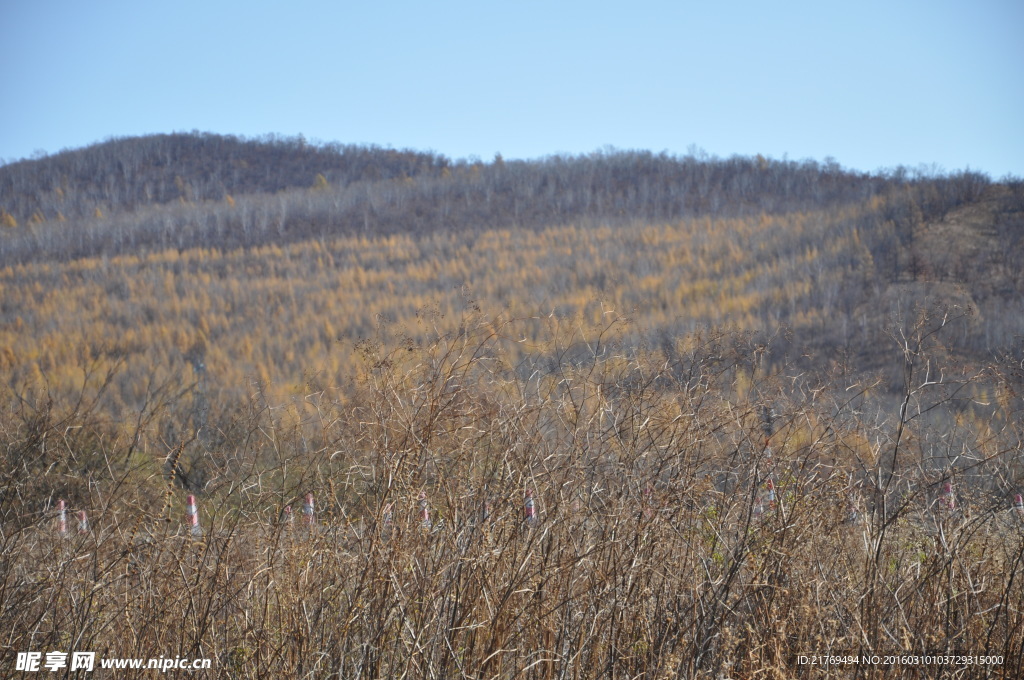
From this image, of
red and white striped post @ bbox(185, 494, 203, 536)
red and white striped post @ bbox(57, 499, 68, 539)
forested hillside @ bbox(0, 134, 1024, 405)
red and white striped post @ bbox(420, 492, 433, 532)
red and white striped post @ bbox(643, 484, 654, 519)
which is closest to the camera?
red and white striped post @ bbox(420, 492, 433, 532)

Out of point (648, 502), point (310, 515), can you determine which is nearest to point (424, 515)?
point (310, 515)

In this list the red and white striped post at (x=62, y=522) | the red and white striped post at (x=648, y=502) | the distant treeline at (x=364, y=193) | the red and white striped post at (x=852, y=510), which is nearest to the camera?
the red and white striped post at (x=648, y=502)

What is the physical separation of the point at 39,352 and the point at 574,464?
20.9 m

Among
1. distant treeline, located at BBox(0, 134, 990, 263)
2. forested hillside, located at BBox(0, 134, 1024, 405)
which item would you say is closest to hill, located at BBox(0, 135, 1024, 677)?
forested hillside, located at BBox(0, 134, 1024, 405)

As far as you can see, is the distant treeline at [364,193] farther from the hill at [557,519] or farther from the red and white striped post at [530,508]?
the red and white striped post at [530,508]

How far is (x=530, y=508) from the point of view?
316 centimetres

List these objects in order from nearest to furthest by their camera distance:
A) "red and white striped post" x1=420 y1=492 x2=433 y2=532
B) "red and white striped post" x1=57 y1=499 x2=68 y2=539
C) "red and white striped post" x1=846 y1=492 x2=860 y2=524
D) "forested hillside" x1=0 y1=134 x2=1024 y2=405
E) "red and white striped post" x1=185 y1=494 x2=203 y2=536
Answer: "red and white striped post" x1=420 y1=492 x2=433 y2=532
"red and white striped post" x1=846 y1=492 x2=860 y2=524
"red and white striped post" x1=185 y1=494 x2=203 y2=536
"red and white striped post" x1=57 y1=499 x2=68 y2=539
"forested hillside" x1=0 y1=134 x2=1024 y2=405

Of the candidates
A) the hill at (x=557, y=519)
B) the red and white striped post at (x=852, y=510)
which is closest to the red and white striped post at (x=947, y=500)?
the hill at (x=557, y=519)

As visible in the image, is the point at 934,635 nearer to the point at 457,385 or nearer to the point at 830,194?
the point at 457,385

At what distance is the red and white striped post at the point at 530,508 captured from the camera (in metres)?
2.95

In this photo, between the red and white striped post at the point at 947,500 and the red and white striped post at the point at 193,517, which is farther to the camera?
the red and white striped post at the point at 193,517

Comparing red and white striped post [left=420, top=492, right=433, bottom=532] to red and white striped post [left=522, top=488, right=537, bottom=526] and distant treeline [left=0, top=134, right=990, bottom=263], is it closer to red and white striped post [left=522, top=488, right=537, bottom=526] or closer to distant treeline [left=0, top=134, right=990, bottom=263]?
red and white striped post [left=522, top=488, right=537, bottom=526]

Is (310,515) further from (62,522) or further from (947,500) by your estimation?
(947,500)

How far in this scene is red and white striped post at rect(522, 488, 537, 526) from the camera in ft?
9.69
